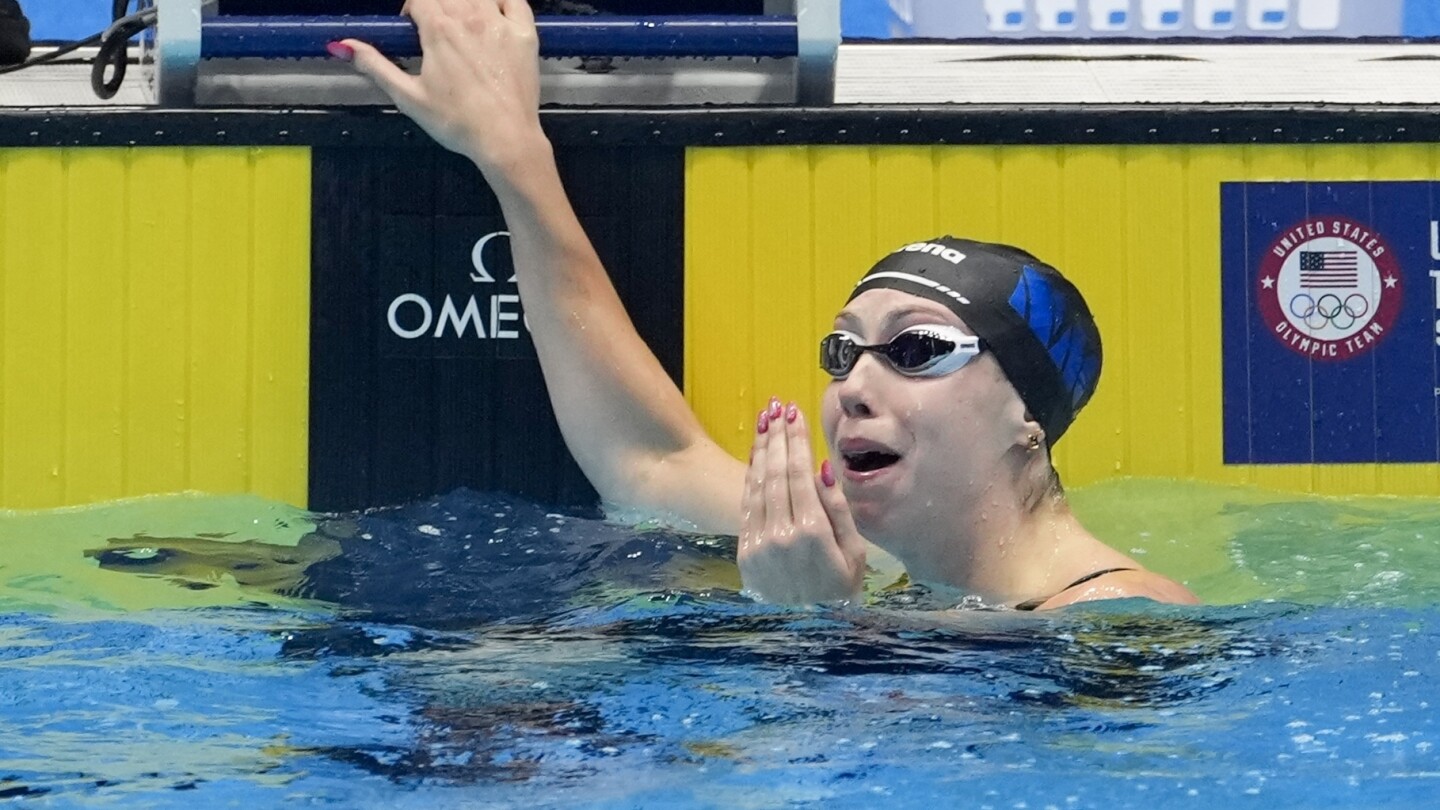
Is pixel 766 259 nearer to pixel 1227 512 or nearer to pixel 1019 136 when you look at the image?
pixel 1019 136

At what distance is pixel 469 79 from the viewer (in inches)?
144

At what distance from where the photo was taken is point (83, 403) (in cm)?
396

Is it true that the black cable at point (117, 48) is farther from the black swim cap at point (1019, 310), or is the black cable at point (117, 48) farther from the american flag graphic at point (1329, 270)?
the american flag graphic at point (1329, 270)

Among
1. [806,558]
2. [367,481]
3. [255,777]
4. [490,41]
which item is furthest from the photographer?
[367,481]

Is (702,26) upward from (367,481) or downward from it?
upward

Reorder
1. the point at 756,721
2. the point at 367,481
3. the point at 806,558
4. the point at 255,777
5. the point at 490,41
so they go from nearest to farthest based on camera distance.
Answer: the point at 255,777, the point at 756,721, the point at 806,558, the point at 490,41, the point at 367,481

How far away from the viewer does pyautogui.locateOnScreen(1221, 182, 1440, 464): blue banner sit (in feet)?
13.0

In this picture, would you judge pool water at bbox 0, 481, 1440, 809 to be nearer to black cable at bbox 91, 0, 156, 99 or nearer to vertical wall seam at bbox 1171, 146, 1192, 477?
vertical wall seam at bbox 1171, 146, 1192, 477

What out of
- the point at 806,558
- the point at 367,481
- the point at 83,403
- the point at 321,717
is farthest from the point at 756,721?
the point at 83,403

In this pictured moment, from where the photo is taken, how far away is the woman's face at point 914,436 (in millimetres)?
2709

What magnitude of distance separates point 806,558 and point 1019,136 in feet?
5.97

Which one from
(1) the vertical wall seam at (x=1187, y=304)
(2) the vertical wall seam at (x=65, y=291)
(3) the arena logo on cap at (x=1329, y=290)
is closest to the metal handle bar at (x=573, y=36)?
(2) the vertical wall seam at (x=65, y=291)

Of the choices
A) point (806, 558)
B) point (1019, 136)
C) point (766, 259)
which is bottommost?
point (806, 558)

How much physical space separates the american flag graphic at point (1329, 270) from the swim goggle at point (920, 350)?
1.50 meters
